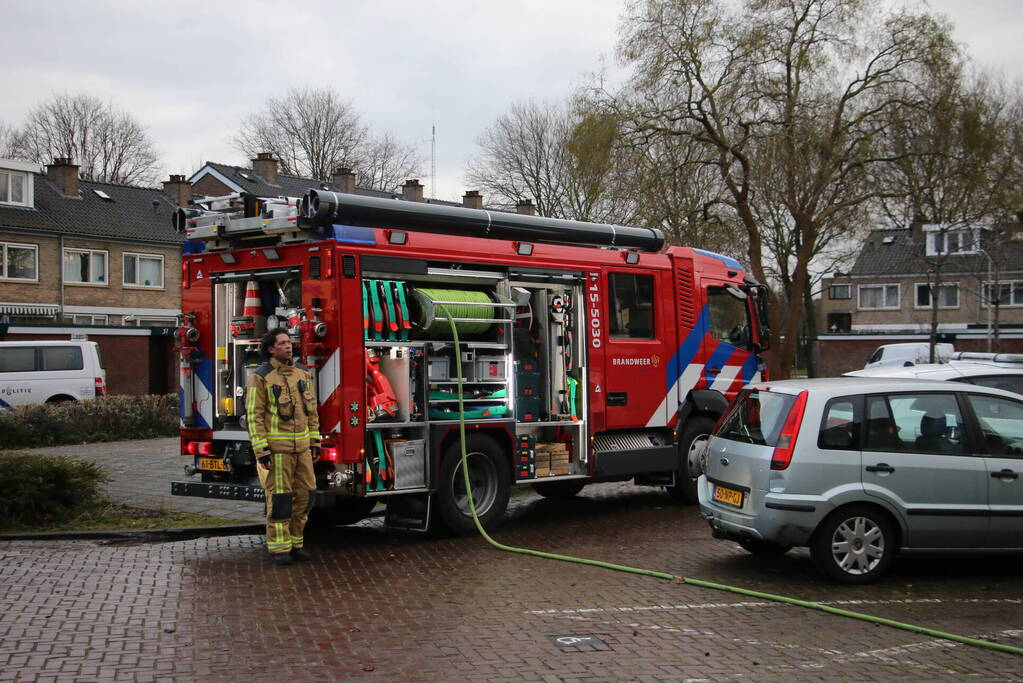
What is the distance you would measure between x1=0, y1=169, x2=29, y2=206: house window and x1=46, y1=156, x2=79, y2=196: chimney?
2.33 metres

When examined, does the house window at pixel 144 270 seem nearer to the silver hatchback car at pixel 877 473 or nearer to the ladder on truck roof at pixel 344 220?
the ladder on truck roof at pixel 344 220

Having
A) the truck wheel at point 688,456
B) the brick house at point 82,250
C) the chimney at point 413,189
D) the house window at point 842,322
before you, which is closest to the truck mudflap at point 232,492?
the truck wheel at point 688,456

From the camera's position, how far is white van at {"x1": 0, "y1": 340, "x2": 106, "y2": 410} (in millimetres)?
21672

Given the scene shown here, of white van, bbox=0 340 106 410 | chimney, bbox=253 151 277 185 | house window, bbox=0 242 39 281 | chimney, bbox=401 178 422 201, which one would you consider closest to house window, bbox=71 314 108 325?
house window, bbox=0 242 39 281

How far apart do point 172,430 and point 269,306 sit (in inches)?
470

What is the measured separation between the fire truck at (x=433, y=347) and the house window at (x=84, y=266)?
3450 cm

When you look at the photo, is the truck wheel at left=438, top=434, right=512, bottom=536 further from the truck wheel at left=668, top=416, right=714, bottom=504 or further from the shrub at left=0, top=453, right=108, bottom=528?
the shrub at left=0, top=453, right=108, bottom=528

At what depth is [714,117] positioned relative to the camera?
27.5m

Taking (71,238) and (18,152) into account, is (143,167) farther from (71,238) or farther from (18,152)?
(71,238)

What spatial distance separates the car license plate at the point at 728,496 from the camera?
837 cm

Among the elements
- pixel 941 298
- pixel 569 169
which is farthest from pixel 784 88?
pixel 941 298

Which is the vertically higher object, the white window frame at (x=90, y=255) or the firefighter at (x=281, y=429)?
the white window frame at (x=90, y=255)

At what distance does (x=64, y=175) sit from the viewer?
43875mm

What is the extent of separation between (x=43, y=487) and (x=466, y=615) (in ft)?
18.3
